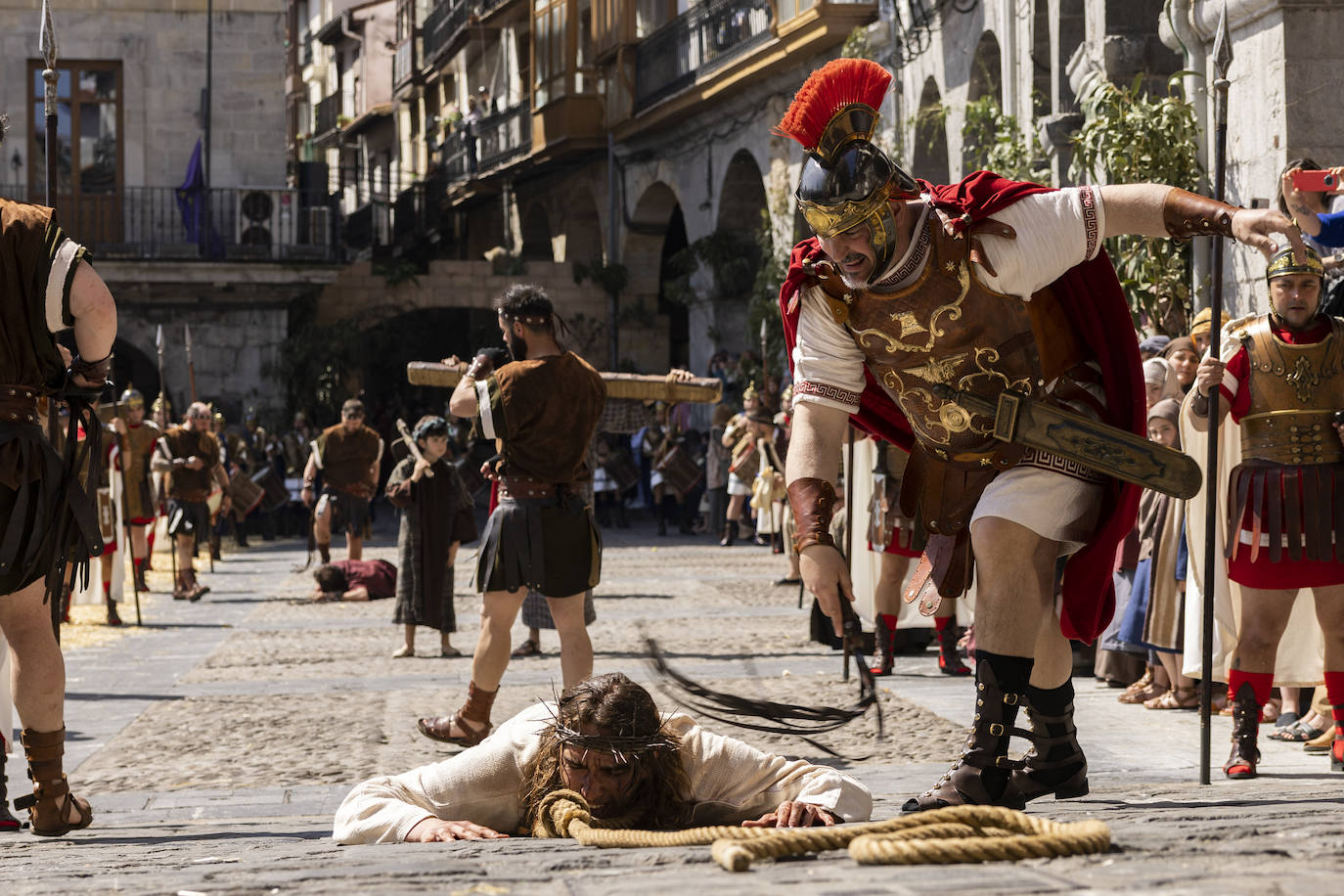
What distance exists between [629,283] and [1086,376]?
26573 millimetres

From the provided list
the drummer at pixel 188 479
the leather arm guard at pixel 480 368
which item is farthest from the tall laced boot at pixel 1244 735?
the drummer at pixel 188 479

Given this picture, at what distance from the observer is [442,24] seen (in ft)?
135

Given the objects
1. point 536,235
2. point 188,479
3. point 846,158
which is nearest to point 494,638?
point 846,158

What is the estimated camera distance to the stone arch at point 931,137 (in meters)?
17.5

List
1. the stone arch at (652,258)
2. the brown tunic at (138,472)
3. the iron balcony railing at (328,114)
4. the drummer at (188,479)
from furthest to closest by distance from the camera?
the iron balcony railing at (328,114) → the stone arch at (652,258) → the drummer at (188,479) → the brown tunic at (138,472)

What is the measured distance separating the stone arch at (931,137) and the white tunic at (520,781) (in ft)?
44.1

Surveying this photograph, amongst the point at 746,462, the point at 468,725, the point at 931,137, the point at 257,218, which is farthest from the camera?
the point at 257,218

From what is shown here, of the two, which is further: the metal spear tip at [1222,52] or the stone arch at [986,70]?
the stone arch at [986,70]

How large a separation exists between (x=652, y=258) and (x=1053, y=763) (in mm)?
26881

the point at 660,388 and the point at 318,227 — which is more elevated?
the point at 318,227

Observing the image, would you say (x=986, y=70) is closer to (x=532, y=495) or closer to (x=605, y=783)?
→ (x=532, y=495)

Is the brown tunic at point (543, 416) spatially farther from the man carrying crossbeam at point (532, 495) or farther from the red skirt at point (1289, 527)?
the red skirt at point (1289, 527)

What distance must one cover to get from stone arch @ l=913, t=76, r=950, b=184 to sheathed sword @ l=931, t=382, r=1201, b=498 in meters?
13.1

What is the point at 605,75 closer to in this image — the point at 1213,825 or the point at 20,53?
the point at 20,53
